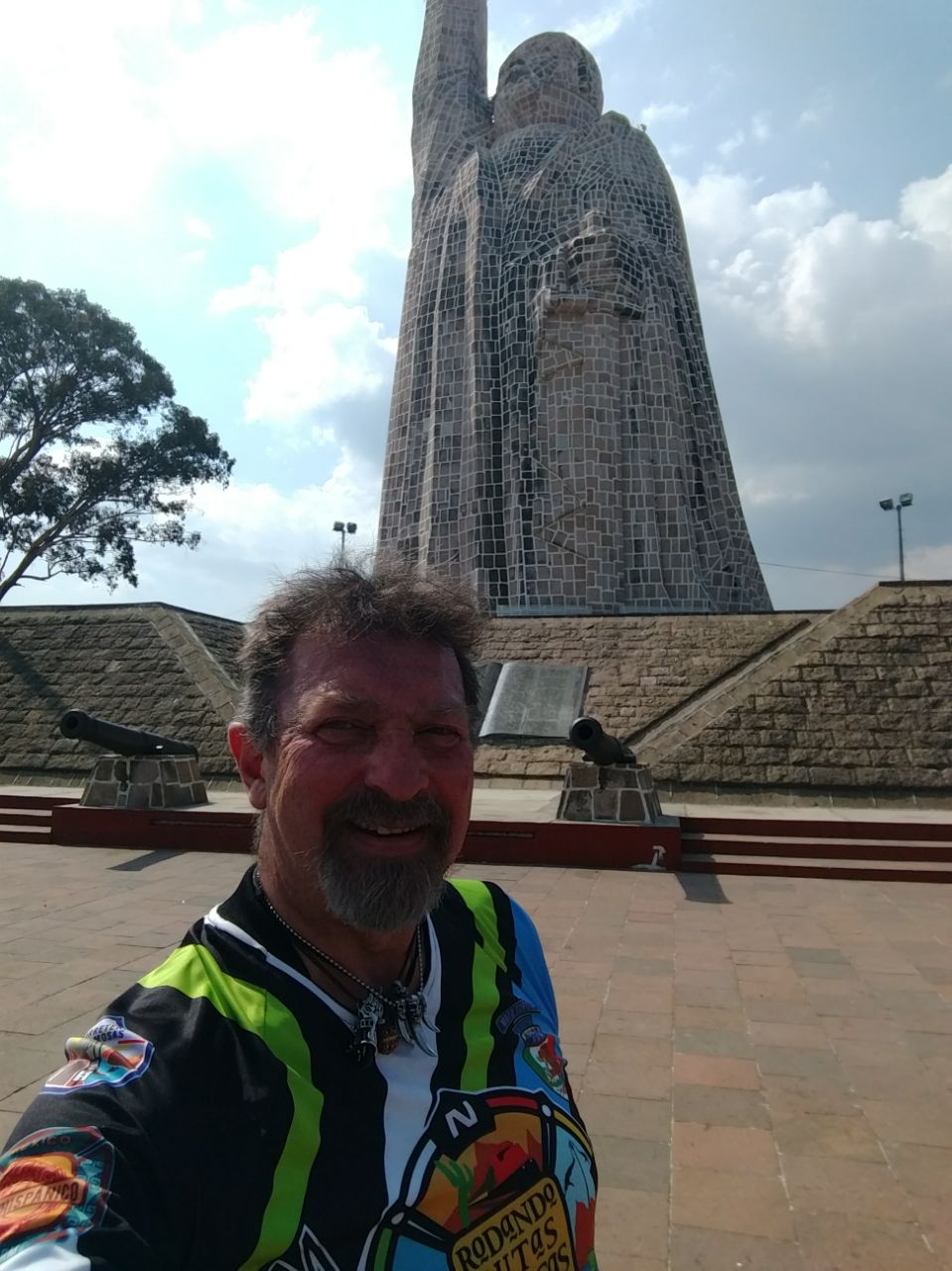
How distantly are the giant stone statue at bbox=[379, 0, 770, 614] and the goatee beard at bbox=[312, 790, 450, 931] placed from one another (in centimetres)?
1423

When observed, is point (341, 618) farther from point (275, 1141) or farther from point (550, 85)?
point (550, 85)

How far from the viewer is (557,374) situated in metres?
16.3

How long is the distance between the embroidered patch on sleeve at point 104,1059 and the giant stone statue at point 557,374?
1447 cm

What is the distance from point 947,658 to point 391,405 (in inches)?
488

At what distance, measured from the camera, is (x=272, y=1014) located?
0.97m

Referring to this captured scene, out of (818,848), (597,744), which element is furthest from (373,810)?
(818,848)

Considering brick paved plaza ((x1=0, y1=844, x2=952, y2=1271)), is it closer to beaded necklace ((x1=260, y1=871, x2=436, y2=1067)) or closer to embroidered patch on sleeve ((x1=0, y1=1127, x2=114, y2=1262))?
beaded necklace ((x1=260, y1=871, x2=436, y2=1067))

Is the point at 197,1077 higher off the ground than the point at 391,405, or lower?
lower

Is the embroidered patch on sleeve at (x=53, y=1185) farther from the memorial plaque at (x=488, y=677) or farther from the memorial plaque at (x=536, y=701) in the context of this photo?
the memorial plaque at (x=488, y=677)

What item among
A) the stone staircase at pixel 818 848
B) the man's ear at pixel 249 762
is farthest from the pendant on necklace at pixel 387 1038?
the stone staircase at pixel 818 848

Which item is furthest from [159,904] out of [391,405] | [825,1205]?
[391,405]

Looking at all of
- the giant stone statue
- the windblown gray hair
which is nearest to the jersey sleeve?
the windblown gray hair

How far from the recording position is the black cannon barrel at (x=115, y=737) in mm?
7020

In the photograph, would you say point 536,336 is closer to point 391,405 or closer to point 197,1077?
point 391,405
